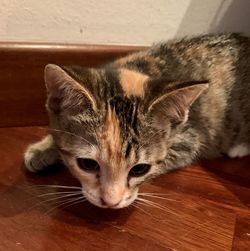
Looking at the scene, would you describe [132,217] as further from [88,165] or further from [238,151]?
[238,151]

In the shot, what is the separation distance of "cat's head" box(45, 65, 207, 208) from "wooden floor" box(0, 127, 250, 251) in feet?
0.29

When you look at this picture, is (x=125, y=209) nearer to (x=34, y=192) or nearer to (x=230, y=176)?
(x=34, y=192)

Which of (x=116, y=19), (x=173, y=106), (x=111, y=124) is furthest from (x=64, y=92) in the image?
(x=116, y=19)

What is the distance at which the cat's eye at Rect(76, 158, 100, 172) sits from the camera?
941 mm

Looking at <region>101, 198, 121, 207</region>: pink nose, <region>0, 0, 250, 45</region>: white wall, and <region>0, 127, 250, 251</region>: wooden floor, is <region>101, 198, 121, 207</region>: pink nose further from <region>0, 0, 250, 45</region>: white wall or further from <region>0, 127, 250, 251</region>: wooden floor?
<region>0, 0, 250, 45</region>: white wall

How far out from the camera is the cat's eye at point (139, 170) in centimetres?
97

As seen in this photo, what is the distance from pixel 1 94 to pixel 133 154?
58cm

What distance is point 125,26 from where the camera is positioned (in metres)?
1.45

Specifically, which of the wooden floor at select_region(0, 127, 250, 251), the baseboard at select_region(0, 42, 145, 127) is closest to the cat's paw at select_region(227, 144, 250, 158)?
the wooden floor at select_region(0, 127, 250, 251)

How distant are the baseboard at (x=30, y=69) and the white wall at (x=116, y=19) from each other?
0.14 feet

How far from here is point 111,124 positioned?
3.03 ft

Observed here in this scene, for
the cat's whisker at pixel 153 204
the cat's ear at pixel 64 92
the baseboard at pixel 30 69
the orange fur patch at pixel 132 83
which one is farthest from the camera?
the baseboard at pixel 30 69

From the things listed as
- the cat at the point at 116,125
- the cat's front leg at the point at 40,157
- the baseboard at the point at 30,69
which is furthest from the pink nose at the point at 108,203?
the baseboard at the point at 30,69

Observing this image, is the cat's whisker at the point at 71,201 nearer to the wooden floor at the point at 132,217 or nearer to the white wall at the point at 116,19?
the wooden floor at the point at 132,217
